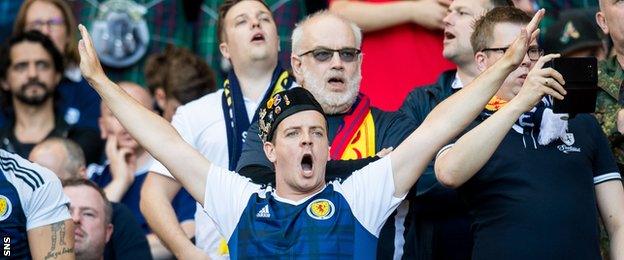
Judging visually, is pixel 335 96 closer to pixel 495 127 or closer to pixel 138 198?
pixel 495 127

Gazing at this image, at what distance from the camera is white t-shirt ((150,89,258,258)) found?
9164 mm

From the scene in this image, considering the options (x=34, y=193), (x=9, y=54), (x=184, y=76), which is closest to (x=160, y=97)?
(x=184, y=76)

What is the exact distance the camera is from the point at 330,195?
7559 mm

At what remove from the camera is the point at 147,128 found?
762 cm

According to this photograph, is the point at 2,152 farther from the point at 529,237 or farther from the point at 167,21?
the point at 167,21

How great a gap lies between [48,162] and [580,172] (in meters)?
3.77

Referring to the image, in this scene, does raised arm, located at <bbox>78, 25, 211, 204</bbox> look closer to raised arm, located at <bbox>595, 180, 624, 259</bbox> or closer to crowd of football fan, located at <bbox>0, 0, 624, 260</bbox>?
crowd of football fan, located at <bbox>0, 0, 624, 260</bbox>

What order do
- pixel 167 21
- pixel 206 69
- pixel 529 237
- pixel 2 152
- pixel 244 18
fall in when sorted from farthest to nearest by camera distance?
pixel 167 21 < pixel 206 69 < pixel 244 18 < pixel 2 152 < pixel 529 237

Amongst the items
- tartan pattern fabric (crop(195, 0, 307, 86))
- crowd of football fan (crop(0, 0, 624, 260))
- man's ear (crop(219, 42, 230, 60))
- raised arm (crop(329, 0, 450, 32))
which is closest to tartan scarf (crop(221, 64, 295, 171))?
crowd of football fan (crop(0, 0, 624, 260))

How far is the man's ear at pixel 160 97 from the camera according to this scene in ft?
36.4

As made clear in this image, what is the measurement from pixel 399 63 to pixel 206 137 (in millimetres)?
1549

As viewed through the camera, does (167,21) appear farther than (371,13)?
Yes

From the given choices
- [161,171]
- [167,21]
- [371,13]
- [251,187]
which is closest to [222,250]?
[161,171]

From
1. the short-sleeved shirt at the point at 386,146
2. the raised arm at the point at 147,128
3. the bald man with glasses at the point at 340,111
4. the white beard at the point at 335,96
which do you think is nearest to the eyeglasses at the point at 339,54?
the bald man with glasses at the point at 340,111
